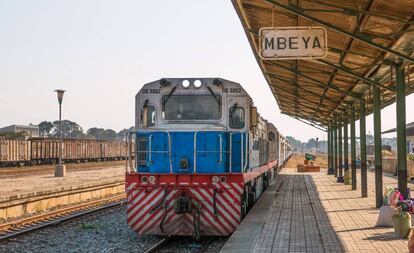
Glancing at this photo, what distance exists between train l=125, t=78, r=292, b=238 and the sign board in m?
2.61

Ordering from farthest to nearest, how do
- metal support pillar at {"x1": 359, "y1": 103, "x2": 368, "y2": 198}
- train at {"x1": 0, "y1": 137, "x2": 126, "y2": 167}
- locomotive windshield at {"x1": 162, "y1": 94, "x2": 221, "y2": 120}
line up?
train at {"x1": 0, "y1": 137, "x2": 126, "y2": 167}
metal support pillar at {"x1": 359, "y1": 103, "x2": 368, "y2": 198}
locomotive windshield at {"x1": 162, "y1": 94, "x2": 221, "y2": 120}

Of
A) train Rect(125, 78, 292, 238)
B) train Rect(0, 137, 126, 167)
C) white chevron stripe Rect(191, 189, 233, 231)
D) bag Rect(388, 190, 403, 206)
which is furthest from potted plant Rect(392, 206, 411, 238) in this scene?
train Rect(0, 137, 126, 167)

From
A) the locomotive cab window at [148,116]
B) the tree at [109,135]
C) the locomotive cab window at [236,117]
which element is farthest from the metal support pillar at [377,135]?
the tree at [109,135]

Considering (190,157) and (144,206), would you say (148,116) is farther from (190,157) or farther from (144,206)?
(144,206)

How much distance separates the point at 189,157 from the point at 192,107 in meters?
1.11

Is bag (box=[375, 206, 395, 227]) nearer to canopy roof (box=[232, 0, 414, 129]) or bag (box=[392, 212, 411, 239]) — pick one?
bag (box=[392, 212, 411, 239])

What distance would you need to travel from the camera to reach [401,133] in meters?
13.1

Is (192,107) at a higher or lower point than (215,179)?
higher

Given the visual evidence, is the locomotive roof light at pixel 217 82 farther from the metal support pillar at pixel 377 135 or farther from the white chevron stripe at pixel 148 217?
the metal support pillar at pixel 377 135

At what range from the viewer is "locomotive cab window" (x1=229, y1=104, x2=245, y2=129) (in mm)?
11336

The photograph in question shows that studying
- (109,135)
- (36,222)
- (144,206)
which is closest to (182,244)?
(144,206)

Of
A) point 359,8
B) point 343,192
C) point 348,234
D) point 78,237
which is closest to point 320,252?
point 348,234

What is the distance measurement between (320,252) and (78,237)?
18.4 feet

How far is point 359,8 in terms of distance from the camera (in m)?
10.1
